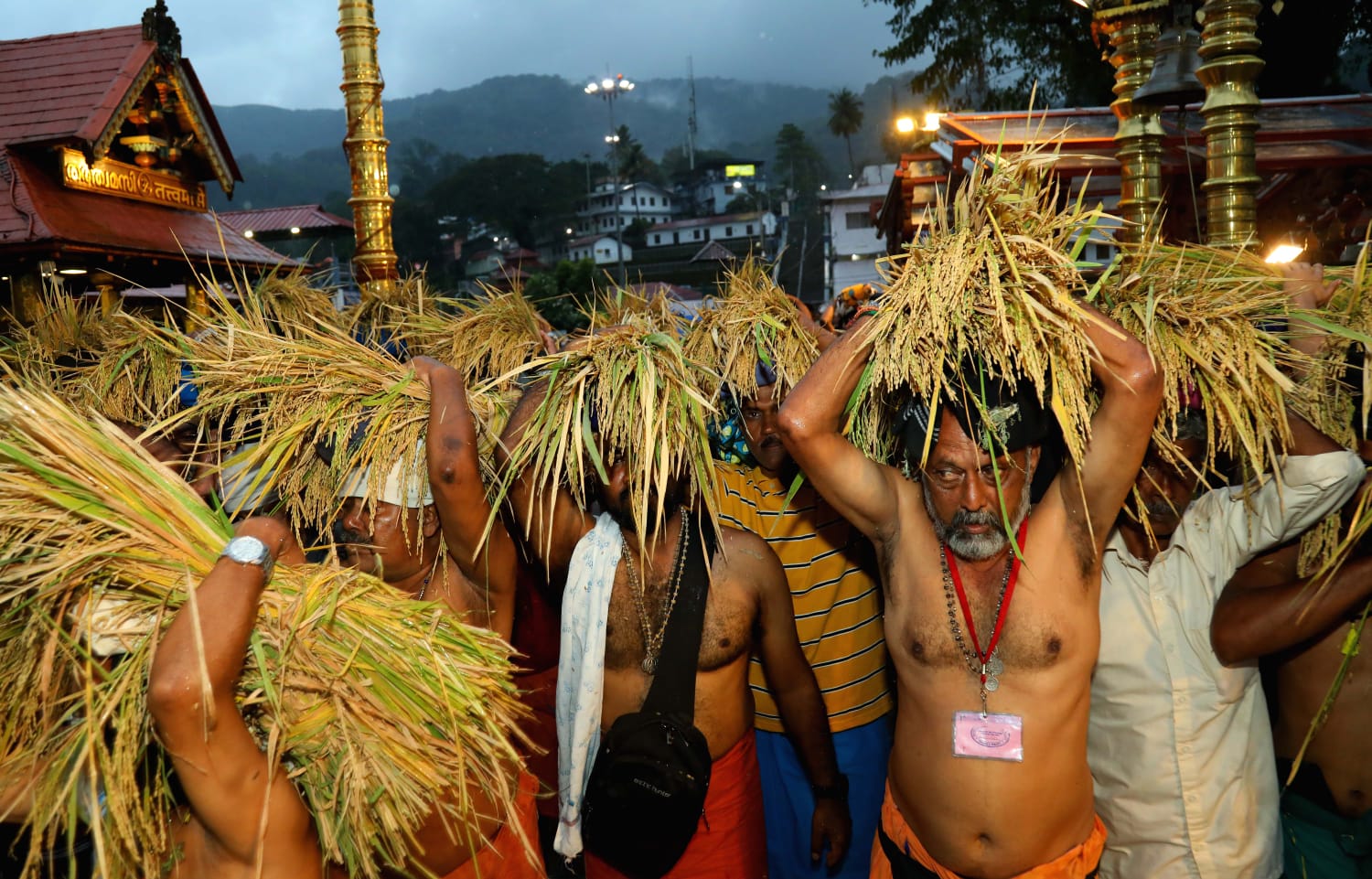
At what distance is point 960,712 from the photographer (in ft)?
8.44

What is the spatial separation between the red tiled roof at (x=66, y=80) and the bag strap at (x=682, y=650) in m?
12.1

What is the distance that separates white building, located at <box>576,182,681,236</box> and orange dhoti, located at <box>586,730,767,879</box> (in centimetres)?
6733

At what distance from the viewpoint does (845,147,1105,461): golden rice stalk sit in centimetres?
218

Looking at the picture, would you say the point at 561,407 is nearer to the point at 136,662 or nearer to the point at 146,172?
the point at 136,662

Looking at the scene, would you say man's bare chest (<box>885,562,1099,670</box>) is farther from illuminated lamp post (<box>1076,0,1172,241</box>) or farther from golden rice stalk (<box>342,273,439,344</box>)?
golden rice stalk (<box>342,273,439,344</box>)

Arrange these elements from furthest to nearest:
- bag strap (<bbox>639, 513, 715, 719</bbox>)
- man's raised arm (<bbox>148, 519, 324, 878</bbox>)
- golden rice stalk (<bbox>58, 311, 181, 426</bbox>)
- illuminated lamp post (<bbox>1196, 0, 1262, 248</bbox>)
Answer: golden rice stalk (<bbox>58, 311, 181, 426</bbox>) < illuminated lamp post (<bbox>1196, 0, 1262, 248</bbox>) < bag strap (<bbox>639, 513, 715, 719</bbox>) < man's raised arm (<bbox>148, 519, 324, 878</bbox>)

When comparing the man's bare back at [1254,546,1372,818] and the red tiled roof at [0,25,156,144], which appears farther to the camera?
Result: the red tiled roof at [0,25,156,144]

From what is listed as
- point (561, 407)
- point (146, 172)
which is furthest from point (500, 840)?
point (146, 172)

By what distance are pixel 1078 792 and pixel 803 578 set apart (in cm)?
123

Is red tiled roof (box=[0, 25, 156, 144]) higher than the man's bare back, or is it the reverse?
red tiled roof (box=[0, 25, 156, 144])

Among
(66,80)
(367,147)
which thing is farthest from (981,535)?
(66,80)

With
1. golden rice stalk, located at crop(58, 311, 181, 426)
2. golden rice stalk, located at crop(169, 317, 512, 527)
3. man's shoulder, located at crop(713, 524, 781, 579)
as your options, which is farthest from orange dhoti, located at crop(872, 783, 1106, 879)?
golden rice stalk, located at crop(58, 311, 181, 426)

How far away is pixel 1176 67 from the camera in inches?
168

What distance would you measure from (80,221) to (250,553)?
1147 cm
